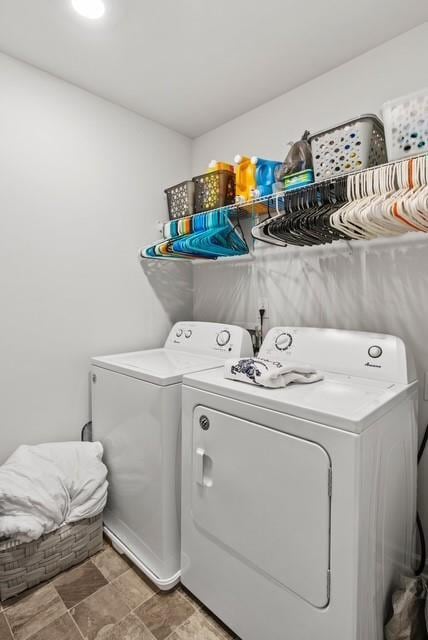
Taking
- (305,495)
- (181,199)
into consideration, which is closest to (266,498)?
(305,495)

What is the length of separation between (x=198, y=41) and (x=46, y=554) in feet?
8.38

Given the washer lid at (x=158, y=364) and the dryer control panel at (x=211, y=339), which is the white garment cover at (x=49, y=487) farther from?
the dryer control panel at (x=211, y=339)

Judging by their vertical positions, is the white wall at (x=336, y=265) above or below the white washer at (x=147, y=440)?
above

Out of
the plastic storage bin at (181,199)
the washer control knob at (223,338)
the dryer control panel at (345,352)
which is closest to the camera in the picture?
the dryer control panel at (345,352)

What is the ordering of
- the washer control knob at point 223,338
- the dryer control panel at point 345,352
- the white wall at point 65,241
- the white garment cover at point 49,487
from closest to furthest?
1. the dryer control panel at point 345,352
2. the white garment cover at point 49,487
3. the white wall at point 65,241
4. the washer control knob at point 223,338

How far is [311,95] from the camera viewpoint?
6.24 ft

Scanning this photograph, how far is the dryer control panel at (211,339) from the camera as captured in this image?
196 cm

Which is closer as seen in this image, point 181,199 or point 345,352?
point 345,352

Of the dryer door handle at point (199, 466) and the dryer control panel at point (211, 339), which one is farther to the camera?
the dryer control panel at point (211, 339)

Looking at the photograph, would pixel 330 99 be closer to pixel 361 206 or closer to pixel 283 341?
pixel 361 206

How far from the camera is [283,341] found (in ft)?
5.89

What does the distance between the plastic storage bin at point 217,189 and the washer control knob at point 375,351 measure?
112cm

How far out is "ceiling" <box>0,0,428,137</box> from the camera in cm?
144

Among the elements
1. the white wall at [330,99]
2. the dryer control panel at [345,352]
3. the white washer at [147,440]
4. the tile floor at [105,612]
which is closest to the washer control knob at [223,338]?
the white washer at [147,440]
